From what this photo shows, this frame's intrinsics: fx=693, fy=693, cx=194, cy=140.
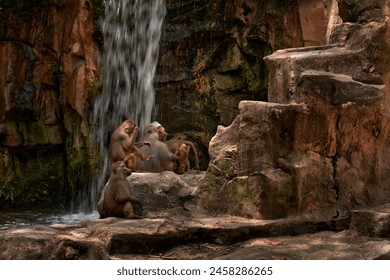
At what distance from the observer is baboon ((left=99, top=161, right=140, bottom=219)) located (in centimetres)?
855

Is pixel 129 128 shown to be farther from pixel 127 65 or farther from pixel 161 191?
pixel 127 65

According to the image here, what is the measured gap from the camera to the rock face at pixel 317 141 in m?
8.21

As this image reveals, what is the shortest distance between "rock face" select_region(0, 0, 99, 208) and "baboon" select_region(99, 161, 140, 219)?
6726 millimetres

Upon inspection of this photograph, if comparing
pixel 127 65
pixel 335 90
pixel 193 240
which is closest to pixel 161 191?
pixel 193 240

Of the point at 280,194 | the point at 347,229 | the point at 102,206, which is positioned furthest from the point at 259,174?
the point at 102,206

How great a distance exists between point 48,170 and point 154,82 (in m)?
3.14

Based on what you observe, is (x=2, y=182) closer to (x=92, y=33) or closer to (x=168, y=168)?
(x=92, y=33)

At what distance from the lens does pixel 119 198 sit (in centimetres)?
859

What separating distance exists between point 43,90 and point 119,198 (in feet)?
25.8

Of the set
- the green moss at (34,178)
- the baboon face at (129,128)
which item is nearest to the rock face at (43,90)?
the green moss at (34,178)

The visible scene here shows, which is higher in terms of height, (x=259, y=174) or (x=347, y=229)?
(x=259, y=174)

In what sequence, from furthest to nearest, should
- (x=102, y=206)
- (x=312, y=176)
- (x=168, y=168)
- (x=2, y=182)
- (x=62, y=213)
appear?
(x=2, y=182), (x=62, y=213), (x=168, y=168), (x=102, y=206), (x=312, y=176)

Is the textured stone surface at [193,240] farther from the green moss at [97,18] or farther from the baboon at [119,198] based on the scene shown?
the green moss at [97,18]

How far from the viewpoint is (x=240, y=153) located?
8.49 m
